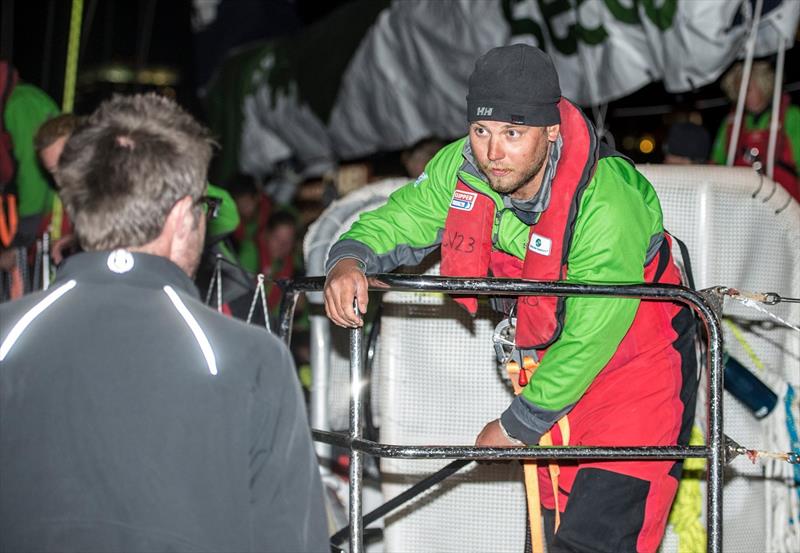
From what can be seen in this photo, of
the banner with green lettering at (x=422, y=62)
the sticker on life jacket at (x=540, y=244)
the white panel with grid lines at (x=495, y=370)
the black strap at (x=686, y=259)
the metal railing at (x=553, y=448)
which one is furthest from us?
the banner with green lettering at (x=422, y=62)

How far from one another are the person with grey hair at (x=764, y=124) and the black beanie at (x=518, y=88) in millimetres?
3712

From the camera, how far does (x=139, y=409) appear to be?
204 centimetres

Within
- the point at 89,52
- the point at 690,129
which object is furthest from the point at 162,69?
the point at 690,129

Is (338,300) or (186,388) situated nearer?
(186,388)

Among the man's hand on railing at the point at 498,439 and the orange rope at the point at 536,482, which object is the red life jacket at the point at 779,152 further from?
the man's hand on railing at the point at 498,439

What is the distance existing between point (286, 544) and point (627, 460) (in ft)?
5.38

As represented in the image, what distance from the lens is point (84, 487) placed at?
204 centimetres

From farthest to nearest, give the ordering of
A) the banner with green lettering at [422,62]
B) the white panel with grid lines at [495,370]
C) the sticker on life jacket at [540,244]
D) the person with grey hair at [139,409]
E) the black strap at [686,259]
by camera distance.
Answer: the banner with green lettering at [422,62], the white panel with grid lines at [495,370], the black strap at [686,259], the sticker on life jacket at [540,244], the person with grey hair at [139,409]

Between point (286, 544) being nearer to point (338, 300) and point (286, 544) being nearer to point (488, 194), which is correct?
point (338, 300)

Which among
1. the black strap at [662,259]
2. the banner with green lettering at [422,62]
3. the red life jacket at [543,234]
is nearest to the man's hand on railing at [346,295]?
the red life jacket at [543,234]

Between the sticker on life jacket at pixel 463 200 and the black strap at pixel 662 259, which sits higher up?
the sticker on life jacket at pixel 463 200

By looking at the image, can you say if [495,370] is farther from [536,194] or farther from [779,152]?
[779,152]

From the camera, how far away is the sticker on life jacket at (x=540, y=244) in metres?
3.33

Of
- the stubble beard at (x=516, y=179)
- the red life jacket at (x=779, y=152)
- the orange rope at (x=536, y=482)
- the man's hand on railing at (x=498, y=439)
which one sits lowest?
the orange rope at (x=536, y=482)
